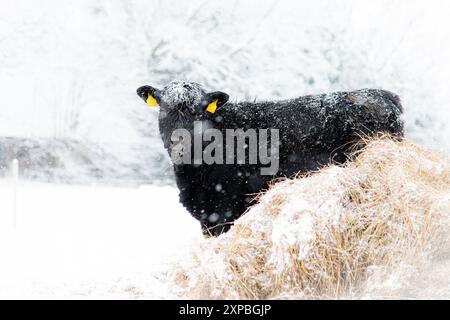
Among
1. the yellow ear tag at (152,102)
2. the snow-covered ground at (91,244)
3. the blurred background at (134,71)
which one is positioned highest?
the blurred background at (134,71)

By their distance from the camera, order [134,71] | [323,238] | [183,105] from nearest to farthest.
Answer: [323,238]
[183,105]
[134,71]

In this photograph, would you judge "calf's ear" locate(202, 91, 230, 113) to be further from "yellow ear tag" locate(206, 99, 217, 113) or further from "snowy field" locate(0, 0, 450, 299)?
"snowy field" locate(0, 0, 450, 299)

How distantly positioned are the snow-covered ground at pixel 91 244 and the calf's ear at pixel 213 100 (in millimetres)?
1363

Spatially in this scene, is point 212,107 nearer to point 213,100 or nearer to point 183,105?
point 213,100

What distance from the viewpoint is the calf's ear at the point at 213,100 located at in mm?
5453

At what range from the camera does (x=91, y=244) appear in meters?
6.11

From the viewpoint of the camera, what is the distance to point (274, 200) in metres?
4.00

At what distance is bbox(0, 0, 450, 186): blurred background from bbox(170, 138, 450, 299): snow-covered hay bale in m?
13.1

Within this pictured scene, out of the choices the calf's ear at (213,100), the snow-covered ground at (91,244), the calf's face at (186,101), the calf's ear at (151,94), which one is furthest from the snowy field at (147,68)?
the calf's ear at (213,100)

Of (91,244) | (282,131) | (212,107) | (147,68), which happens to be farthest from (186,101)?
(147,68)

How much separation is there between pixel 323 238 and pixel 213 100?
94.0 inches

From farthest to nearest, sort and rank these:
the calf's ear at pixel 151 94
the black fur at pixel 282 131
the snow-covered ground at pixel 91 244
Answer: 1. the calf's ear at pixel 151 94
2. the black fur at pixel 282 131
3. the snow-covered ground at pixel 91 244

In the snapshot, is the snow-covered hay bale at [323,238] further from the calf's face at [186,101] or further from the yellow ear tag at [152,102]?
the yellow ear tag at [152,102]

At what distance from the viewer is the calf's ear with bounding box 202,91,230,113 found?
215 inches
